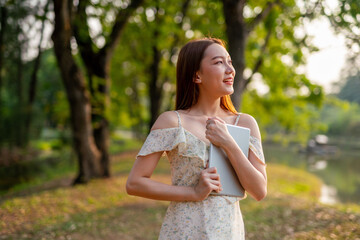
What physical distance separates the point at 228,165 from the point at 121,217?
17.5 ft

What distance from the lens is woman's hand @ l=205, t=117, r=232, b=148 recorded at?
1.68 meters

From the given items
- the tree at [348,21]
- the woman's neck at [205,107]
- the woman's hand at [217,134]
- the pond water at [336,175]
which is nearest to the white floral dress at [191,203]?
the woman's hand at [217,134]

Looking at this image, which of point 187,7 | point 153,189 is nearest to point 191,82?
point 153,189

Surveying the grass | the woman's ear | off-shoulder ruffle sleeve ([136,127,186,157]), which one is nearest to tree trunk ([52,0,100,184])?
the grass

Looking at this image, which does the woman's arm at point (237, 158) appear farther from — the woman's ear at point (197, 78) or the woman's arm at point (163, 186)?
the woman's ear at point (197, 78)

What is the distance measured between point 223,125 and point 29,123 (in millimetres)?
22333

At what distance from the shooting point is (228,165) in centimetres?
175

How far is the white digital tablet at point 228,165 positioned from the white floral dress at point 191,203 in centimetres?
6

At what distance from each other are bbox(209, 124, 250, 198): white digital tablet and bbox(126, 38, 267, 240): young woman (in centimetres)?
4

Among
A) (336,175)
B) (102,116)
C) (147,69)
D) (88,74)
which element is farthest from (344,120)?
(88,74)

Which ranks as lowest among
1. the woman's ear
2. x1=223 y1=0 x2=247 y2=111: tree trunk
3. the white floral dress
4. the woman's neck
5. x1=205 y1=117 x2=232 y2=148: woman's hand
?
the white floral dress

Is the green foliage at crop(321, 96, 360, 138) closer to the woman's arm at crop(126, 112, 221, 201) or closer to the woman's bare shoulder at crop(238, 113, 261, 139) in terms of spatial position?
the woman's bare shoulder at crop(238, 113, 261, 139)

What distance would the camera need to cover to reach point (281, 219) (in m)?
6.55

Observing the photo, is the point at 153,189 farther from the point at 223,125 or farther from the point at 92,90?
the point at 92,90
